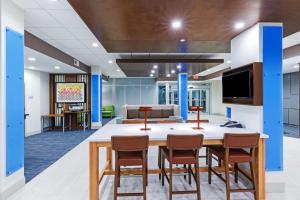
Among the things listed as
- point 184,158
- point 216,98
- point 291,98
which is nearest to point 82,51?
point 184,158

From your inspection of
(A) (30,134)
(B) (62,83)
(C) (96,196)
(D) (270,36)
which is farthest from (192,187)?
(B) (62,83)

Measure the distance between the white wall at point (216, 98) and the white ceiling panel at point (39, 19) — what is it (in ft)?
52.0

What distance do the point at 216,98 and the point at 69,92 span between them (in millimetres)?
12509

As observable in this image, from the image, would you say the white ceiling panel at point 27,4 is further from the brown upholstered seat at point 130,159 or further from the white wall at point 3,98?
the brown upholstered seat at point 130,159

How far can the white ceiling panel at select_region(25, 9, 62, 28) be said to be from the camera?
3801 mm

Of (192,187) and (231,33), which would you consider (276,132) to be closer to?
(192,187)

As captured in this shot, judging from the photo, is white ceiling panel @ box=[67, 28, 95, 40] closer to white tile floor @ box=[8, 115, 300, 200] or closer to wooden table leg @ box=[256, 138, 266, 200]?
white tile floor @ box=[8, 115, 300, 200]

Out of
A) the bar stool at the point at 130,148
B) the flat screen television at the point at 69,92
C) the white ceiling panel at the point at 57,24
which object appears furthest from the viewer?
the flat screen television at the point at 69,92

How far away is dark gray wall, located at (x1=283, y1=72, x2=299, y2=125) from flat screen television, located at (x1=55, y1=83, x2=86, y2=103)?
409 inches

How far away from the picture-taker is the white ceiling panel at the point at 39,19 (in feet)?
12.5

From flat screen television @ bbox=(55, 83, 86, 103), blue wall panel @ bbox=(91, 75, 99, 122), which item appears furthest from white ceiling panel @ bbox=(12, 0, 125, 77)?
flat screen television @ bbox=(55, 83, 86, 103)

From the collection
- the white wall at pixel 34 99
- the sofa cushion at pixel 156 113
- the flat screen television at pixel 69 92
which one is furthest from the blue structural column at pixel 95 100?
the sofa cushion at pixel 156 113

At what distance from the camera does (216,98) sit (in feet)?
62.4

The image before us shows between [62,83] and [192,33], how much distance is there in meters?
7.97
